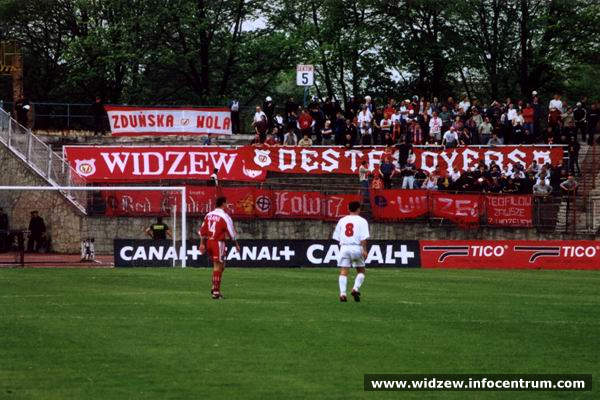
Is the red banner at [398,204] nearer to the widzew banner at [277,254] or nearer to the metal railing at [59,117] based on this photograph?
the widzew banner at [277,254]

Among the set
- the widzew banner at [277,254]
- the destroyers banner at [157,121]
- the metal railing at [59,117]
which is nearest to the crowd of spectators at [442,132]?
the destroyers banner at [157,121]

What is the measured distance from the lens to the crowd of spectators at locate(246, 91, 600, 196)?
45719 millimetres

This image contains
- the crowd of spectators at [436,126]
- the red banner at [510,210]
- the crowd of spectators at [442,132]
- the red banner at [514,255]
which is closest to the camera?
the red banner at [514,255]

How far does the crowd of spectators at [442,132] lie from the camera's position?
4572 centimetres

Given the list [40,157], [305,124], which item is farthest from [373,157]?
[40,157]

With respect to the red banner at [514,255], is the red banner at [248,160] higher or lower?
higher

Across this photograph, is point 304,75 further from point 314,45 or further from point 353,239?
point 353,239

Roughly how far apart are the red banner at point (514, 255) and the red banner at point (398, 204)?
5640mm

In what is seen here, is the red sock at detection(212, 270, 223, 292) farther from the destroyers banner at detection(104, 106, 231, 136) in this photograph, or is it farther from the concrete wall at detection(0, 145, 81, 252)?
the destroyers banner at detection(104, 106, 231, 136)

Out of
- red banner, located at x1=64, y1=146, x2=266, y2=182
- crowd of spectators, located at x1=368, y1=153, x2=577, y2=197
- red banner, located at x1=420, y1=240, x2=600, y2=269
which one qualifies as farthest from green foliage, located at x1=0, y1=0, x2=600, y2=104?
red banner, located at x1=420, y1=240, x2=600, y2=269

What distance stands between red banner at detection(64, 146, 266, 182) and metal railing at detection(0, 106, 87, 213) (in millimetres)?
1062

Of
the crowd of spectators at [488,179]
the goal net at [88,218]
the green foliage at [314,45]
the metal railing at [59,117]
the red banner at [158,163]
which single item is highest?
the green foliage at [314,45]

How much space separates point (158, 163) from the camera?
160 ft

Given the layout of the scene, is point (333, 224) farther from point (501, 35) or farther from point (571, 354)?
point (571, 354)
